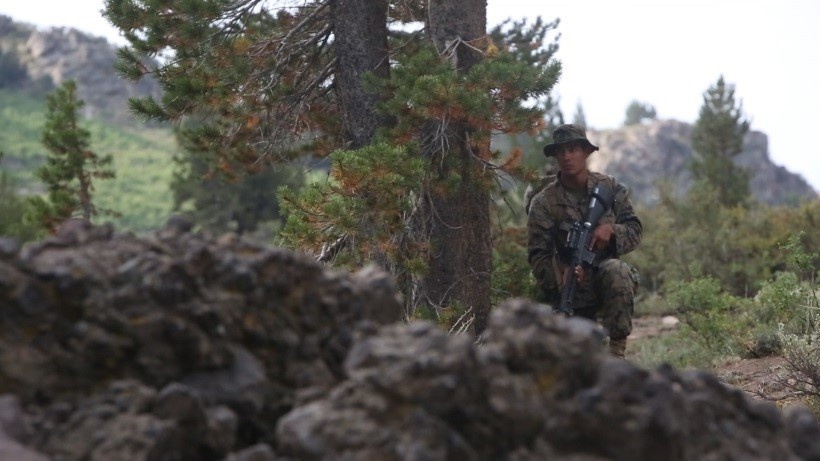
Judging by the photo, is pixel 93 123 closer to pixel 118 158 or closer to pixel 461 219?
pixel 118 158

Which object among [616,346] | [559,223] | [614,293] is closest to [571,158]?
[559,223]

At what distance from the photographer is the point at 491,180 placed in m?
8.56

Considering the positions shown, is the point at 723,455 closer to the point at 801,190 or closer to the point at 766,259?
the point at 766,259

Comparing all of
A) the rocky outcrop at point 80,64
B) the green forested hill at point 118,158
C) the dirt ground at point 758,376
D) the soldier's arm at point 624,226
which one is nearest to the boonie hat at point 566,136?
the soldier's arm at point 624,226

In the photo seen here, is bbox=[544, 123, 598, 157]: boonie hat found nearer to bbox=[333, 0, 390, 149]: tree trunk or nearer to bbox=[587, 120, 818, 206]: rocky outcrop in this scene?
bbox=[333, 0, 390, 149]: tree trunk

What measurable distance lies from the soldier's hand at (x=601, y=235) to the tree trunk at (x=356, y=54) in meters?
2.05

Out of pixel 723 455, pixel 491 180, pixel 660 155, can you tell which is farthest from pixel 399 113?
pixel 660 155

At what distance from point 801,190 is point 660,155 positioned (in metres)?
15.9

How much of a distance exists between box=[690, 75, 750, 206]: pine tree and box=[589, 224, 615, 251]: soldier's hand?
25532 mm

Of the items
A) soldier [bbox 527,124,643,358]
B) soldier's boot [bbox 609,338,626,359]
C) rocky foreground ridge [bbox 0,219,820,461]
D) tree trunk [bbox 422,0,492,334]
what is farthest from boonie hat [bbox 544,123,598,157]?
rocky foreground ridge [bbox 0,219,820,461]

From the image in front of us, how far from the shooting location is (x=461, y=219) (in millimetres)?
8891

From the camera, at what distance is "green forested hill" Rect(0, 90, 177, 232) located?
200 ft

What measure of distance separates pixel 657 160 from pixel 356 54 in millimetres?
92783

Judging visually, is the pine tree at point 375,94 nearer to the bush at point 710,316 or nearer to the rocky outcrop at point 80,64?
the bush at point 710,316
